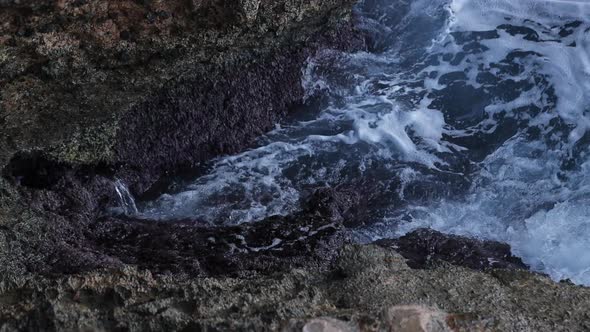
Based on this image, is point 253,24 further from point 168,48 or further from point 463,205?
point 463,205

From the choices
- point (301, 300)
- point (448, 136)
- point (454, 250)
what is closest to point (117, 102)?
point (301, 300)

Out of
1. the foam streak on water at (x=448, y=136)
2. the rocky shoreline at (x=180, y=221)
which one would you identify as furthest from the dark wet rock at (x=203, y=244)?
the foam streak on water at (x=448, y=136)

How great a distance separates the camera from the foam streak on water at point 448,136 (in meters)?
4.75

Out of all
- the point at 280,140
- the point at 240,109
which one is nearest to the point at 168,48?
the point at 240,109

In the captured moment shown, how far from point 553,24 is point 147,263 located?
16.8 ft

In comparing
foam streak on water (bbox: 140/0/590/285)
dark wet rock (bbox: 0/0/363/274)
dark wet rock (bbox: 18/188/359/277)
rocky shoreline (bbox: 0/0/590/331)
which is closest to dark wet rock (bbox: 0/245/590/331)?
rocky shoreline (bbox: 0/0/590/331)

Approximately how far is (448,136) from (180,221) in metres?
2.68

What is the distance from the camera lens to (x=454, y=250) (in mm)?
4199

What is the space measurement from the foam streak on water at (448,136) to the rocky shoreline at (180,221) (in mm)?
265

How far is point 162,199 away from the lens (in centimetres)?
465

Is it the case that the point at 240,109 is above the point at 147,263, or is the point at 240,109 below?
above

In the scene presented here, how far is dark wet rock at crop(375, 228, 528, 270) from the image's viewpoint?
160 inches

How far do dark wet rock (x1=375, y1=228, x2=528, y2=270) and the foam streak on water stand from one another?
11.2 inches

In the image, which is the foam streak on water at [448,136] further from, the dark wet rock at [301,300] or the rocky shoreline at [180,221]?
the dark wet rock at [301,300]
